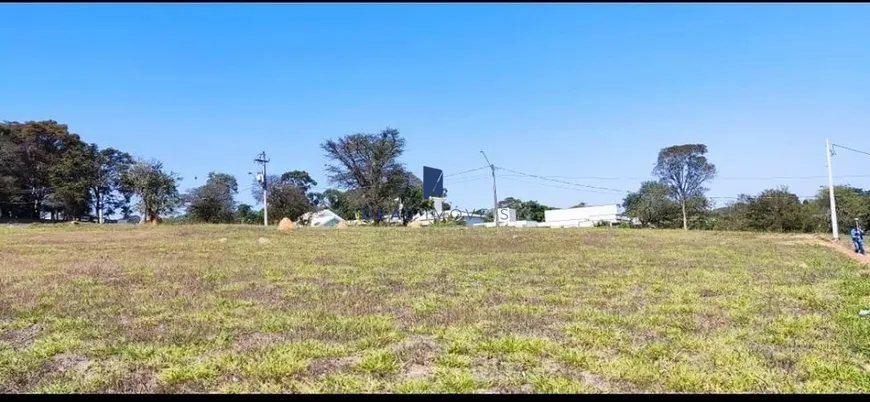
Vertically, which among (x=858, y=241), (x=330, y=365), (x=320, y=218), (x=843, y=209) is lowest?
(x=330, y=365)

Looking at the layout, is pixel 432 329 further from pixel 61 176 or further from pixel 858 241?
pixel 61 176

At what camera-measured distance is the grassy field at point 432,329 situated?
3.37m

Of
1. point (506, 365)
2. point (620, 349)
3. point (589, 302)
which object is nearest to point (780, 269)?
point (589, 302)

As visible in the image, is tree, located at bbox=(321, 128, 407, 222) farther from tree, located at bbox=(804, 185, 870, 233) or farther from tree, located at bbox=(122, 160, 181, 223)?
tree, located at bbox=(804, 185, 870, 233)

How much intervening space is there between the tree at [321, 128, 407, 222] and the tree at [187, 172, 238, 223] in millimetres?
10905

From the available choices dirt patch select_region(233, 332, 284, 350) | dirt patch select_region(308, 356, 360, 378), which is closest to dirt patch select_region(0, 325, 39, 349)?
dirt patch select_region(233, 332, 284, 350)

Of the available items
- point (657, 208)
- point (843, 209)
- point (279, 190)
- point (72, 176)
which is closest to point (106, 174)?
point (72, 176)

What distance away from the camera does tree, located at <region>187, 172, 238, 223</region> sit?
44938 mm

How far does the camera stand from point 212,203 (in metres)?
45.5

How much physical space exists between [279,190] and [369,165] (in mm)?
10588

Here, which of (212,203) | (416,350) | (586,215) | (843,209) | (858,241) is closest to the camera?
(416,350)

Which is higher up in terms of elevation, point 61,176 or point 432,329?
point 61,176

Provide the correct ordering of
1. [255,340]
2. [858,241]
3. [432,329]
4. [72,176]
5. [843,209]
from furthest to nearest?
[72,176], [843,209], [858,241], [432,329], [255,340]

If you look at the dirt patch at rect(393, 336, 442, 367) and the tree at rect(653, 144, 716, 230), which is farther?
the tree at rect(653, 144, 716, 230)
